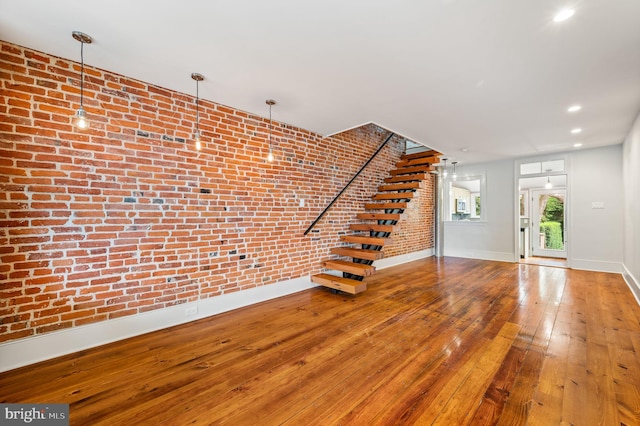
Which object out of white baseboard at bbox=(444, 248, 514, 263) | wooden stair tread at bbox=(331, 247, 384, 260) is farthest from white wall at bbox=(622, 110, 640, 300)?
wooden stair tread at bbox=(331, 247, 384, 260)

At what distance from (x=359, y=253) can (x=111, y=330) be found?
10.8ft

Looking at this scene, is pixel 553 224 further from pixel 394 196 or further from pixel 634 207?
pixel 394 196

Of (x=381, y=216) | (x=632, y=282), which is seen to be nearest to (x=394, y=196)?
(x=381, y=216)

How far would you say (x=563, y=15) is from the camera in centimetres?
184

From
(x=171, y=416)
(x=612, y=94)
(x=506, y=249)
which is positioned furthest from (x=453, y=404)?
(x=506, y=249)

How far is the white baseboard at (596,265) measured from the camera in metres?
5.40

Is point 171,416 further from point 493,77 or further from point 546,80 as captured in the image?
point 546,80

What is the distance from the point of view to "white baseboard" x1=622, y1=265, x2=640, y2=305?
3.80 metres

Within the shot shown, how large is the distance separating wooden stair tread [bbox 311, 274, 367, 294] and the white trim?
199cm

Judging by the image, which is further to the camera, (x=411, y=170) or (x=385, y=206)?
(x=411, y=170)

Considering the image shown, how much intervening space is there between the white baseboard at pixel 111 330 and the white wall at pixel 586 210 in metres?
6.46

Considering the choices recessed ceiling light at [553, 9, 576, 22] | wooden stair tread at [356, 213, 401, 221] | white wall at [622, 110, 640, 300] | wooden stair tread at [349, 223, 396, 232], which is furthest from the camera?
wooden stair tread at [356, 213, 401, 221]

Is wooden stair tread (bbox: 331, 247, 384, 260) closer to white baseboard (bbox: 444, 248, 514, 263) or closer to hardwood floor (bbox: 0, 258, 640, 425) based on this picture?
hardwood floor (bbox: 0, 258, 640, 425)

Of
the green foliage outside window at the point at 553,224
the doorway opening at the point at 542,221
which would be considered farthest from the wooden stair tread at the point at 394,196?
the green foliage outside window at the point at 553,224
